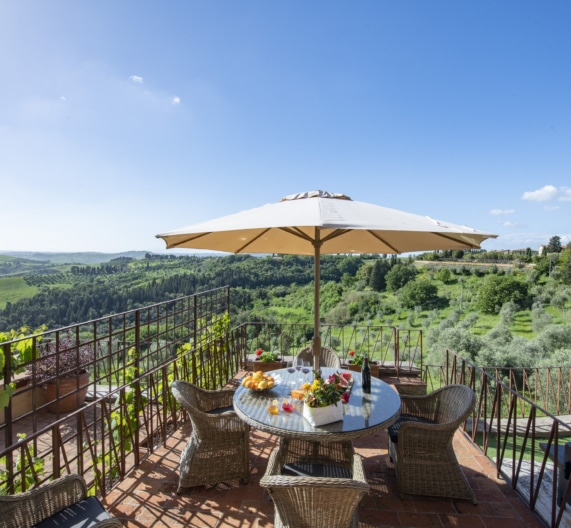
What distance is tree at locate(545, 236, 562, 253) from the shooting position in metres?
40.4

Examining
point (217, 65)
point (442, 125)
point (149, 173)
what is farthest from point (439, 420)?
point (149, 173)

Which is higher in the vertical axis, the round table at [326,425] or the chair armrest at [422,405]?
the round table at [326,425]

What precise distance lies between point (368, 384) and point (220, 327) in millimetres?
3151

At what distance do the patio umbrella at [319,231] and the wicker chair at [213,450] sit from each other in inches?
38.6

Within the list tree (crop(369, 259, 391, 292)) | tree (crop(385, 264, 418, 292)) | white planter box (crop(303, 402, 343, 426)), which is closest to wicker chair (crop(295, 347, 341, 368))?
white planter box (crop(303, 402, 343, 426))

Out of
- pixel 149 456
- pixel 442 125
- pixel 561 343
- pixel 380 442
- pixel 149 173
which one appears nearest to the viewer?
pixel 149 456

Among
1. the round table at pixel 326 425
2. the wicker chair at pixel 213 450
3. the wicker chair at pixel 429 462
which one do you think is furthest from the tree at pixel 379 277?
the wicker chair at pixel 213 450

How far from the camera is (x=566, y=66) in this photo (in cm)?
912

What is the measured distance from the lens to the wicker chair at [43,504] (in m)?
1.50

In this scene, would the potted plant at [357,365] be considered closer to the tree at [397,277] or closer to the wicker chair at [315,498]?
the wicker chair at [315,498]

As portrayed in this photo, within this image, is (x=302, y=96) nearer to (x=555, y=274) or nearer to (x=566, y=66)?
(x=566, y=66)

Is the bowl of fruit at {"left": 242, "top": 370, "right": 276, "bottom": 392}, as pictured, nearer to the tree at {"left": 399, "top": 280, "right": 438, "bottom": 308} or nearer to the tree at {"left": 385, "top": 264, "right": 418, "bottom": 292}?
the tree at {"left": 399, "top": 280, "right": 438, "bottom": 308}

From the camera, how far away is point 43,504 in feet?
5.33

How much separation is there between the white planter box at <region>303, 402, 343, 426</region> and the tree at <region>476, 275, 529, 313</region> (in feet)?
125
